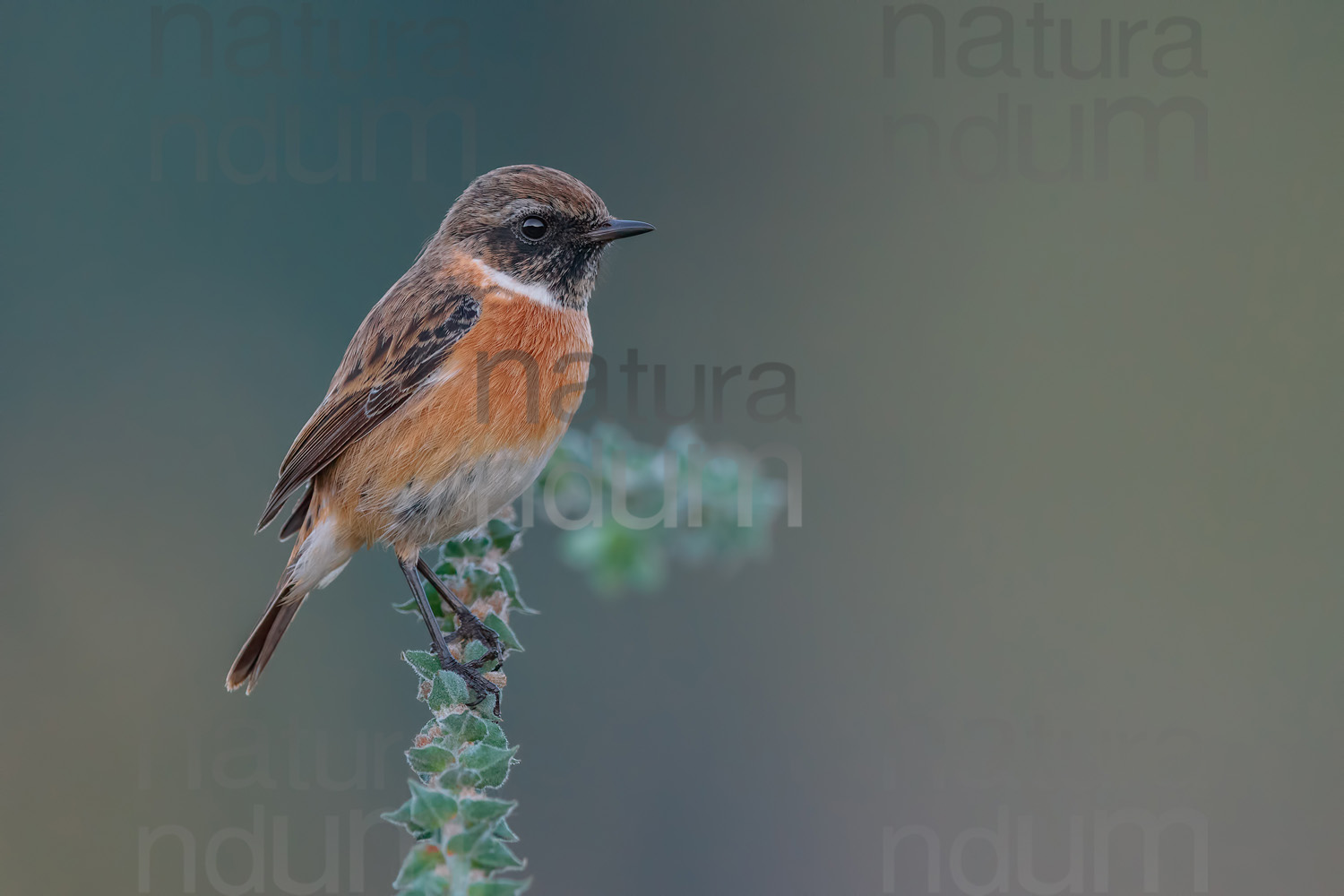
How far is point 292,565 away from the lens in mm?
3250

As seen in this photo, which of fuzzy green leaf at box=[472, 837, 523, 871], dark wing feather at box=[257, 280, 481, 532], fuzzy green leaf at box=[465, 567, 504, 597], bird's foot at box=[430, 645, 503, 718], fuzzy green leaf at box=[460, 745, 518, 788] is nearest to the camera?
fuzzy green leaf at box=[472, 837, 523, 871]

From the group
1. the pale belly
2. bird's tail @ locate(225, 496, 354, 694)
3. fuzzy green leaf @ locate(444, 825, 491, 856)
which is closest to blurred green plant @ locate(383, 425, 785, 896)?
fuzzy green leaf @ locate(444, 825, 491, 856)

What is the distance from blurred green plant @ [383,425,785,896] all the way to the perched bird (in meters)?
0.29

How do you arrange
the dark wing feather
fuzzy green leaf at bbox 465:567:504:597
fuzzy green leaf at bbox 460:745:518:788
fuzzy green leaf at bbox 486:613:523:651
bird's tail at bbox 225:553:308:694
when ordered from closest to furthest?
fuzzy green leaf at bbox 460:745:518:788 < fuzzy green leaf at bbox 486:613:523:651 < fuzzy green leaf at bbox 465:567:504:597 < the dark wing feather < bird's tail at bbox 225:553:308:694

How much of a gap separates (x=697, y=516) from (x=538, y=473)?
4.04ft

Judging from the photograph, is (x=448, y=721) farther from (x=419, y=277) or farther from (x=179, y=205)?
(x=179, y=205)

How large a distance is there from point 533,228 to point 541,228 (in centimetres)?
3

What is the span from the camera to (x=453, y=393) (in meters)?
3.07

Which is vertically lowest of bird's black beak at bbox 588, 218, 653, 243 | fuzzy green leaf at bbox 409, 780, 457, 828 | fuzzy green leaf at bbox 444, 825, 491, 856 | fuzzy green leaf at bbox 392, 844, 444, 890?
fuzzy green leaf at bbox 392, 844, 444, 890

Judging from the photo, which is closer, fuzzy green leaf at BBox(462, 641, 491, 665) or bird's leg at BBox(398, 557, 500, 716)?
fuzzy green leaf at BBox(462, 641, 491, 665)

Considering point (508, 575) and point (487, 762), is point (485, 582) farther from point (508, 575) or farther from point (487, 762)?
point (487, 762)

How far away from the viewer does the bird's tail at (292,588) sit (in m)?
3.23

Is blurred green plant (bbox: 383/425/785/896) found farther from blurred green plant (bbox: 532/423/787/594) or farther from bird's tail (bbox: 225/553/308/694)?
bird's tail (bbox: 225/553/308/694)

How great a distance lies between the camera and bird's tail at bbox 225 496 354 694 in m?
3.23
